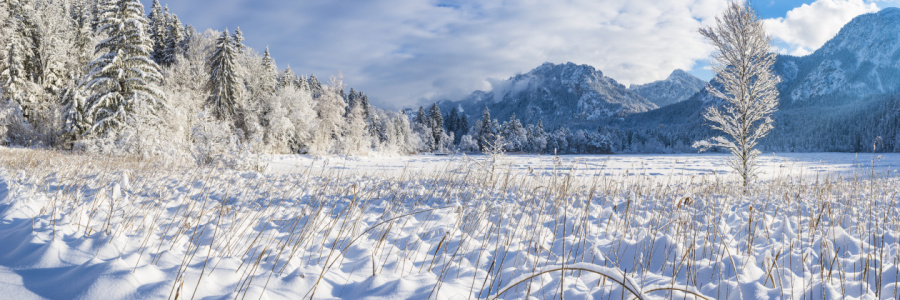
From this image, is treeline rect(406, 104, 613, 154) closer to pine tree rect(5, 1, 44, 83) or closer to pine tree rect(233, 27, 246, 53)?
pine tree rect(233, 27, 246, 53)

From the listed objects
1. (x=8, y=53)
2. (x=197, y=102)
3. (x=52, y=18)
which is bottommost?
(x=197, y=102)

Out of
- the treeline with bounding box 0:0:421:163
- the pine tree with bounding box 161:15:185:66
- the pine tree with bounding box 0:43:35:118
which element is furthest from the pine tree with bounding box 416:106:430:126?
the pine tree with bounding box 0:43:35:118

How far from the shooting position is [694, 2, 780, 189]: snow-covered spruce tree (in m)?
10.6

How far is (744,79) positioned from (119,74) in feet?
88.2

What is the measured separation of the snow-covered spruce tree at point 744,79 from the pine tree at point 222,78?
32.1m

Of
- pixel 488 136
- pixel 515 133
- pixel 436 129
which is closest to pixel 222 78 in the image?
pixel 488 136


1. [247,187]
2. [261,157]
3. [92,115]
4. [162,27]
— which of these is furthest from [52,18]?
[247,187]

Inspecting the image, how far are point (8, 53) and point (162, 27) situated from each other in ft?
44.8

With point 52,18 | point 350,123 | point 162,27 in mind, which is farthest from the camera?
point 350,123

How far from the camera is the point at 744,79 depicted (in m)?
10.8

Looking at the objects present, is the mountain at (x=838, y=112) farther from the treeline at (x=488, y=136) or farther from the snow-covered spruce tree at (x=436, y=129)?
the snow-covered spruce tree at (x=436, y=129)

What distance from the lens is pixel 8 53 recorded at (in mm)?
24266

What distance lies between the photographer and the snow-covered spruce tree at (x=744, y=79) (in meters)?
10.6

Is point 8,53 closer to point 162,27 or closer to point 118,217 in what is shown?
point 162,27
